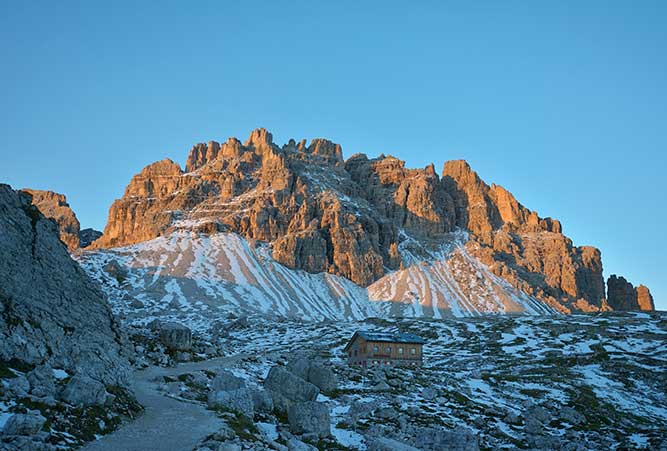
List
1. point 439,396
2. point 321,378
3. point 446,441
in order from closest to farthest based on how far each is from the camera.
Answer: point 446,441 < point 321,378 < point 439,396

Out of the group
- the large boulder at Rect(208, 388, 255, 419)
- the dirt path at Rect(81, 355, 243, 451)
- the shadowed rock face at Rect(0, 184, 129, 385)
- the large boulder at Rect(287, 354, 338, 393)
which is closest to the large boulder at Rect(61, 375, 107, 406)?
the dirt path at Rect(81, 355, 243, 451)

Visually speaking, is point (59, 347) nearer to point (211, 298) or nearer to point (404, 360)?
point (404, 360)

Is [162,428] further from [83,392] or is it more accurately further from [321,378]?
[321,378]

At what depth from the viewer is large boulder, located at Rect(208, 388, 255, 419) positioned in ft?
111

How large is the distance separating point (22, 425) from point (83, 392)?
5199mm

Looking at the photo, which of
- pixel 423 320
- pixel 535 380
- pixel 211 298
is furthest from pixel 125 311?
pixel 535 380

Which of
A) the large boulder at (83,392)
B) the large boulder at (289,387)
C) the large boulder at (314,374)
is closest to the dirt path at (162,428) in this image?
the large boulder at (83,392)

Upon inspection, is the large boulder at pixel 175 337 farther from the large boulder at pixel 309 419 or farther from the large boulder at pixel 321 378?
the large boulder at pixel 309 419

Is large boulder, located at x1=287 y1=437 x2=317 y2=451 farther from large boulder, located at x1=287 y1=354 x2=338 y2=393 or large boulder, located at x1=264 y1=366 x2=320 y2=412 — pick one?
large boulder, located at x1=287 y1=354 x2=338 y2=393

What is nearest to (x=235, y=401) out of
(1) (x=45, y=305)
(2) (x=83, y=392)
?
(2) (x=83, y=392)

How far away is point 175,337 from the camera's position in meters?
71.9

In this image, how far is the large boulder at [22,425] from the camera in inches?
793

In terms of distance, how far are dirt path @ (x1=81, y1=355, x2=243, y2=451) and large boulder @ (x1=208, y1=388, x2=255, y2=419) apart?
3.59 feet

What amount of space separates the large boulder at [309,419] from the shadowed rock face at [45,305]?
32.2 ft
